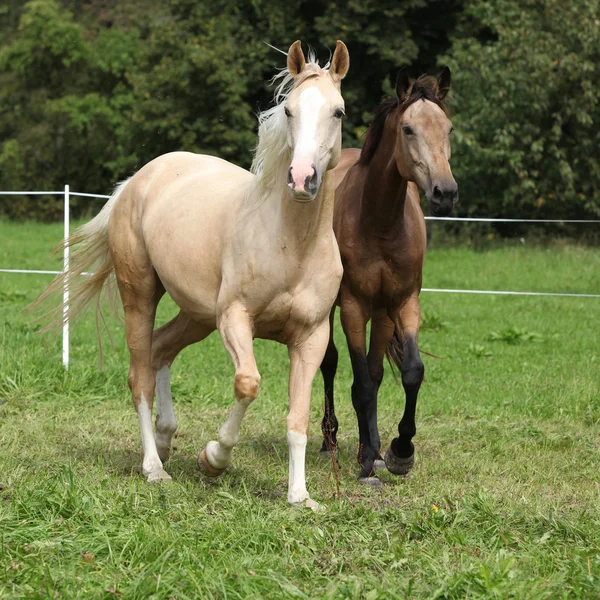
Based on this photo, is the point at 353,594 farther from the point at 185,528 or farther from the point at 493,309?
the point at 493,309

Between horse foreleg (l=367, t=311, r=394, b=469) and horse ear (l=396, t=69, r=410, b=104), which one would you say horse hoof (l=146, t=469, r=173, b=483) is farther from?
horse ear (l=396, t=69, r=410, b=104)

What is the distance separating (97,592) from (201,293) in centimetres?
201

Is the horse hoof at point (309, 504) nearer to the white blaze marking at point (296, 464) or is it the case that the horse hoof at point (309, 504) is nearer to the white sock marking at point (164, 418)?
the white blaze marking at point (296, 464)

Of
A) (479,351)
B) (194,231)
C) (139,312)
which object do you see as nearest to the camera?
(194,231)

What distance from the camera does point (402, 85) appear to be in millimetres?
5375

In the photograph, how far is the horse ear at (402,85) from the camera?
17.6ft

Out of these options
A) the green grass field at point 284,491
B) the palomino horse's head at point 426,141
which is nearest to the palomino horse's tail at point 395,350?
the green grass field at point 284,491

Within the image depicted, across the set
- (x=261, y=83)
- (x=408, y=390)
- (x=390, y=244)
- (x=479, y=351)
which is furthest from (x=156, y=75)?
(x=408, y=390)

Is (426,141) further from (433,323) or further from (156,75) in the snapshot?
(156,75)

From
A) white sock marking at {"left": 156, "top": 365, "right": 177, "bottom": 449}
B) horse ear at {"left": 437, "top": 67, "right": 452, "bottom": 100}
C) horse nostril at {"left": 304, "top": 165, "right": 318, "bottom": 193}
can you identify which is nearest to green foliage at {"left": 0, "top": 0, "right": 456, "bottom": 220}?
horse ear at {"left": 437, "top": 67, "right": 452, "bottom": 100}

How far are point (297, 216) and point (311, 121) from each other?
51cm

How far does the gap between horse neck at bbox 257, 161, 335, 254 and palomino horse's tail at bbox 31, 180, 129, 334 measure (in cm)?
184

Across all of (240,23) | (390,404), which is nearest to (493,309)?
(390,404)

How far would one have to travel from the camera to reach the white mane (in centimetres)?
447
